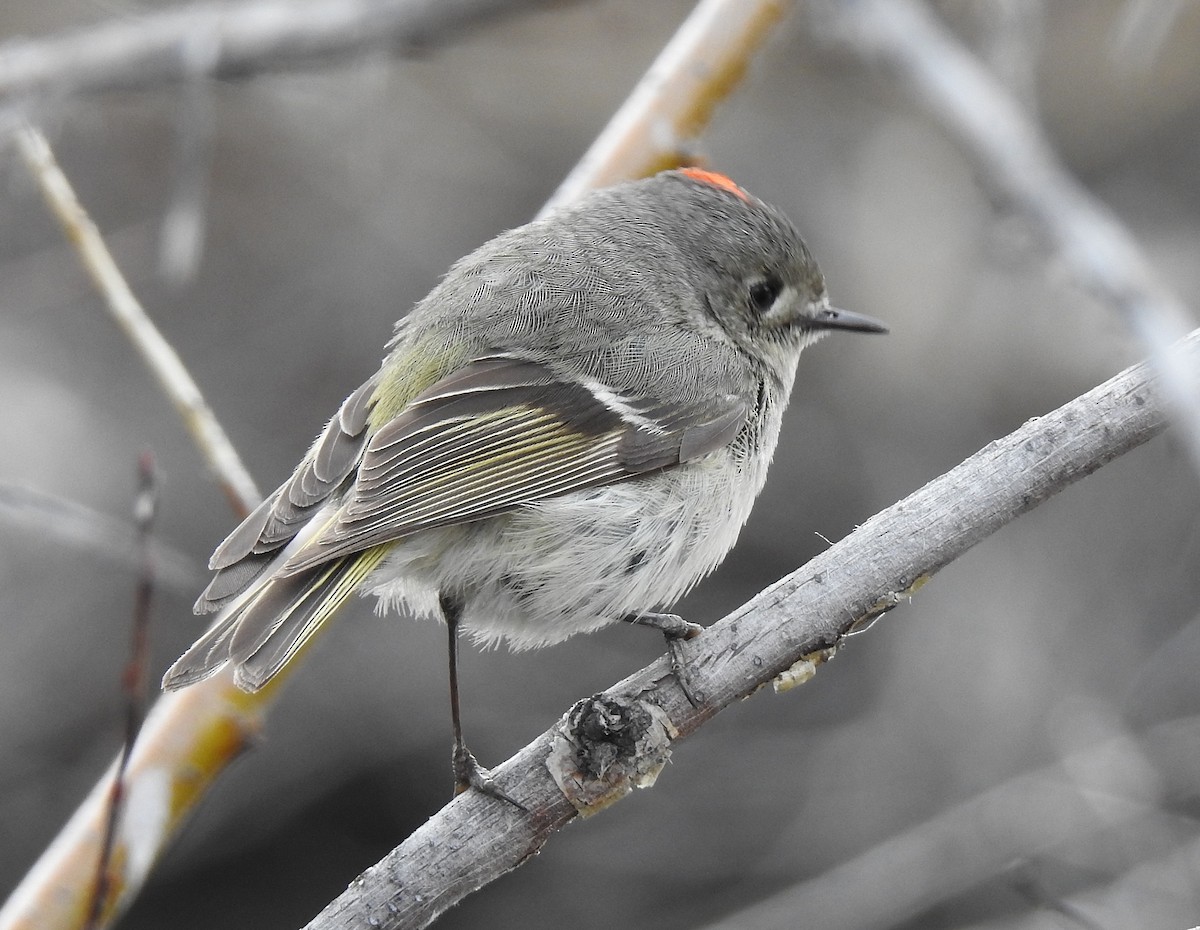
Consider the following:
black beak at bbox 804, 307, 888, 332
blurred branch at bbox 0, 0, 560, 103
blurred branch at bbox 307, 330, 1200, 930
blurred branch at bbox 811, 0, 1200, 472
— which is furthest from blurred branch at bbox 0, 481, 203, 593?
black beak at bbox 804, 307, 888, 332

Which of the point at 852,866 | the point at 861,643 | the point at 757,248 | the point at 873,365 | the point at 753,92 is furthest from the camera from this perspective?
the point at 753,92

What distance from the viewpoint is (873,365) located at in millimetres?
4703

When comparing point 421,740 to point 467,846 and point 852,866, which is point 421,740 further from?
point 467,846

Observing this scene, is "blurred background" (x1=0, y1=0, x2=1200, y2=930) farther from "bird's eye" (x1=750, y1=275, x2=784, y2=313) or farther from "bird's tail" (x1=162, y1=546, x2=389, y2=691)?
Answer: "bird's tail" (x1=162, y1=546, x2=389, y2=691)

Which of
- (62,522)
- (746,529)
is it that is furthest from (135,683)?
(746,529)

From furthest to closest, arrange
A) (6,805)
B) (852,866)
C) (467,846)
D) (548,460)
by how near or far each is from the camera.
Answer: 1. (6,805)
2. (852,866)
3. (548,460)
4. (467,846)

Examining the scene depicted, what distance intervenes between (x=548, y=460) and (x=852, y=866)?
64.5 inches

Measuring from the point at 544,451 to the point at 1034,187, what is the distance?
1.34m

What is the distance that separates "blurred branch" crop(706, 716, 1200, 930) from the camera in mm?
3316

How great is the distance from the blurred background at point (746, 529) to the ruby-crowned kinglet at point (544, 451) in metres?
0.96

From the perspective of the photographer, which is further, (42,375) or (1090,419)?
(42,375)

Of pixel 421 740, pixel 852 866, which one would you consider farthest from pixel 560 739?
pixel 421 740

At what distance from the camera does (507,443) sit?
252 cm

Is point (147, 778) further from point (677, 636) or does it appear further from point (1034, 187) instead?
point (1034, 187)
